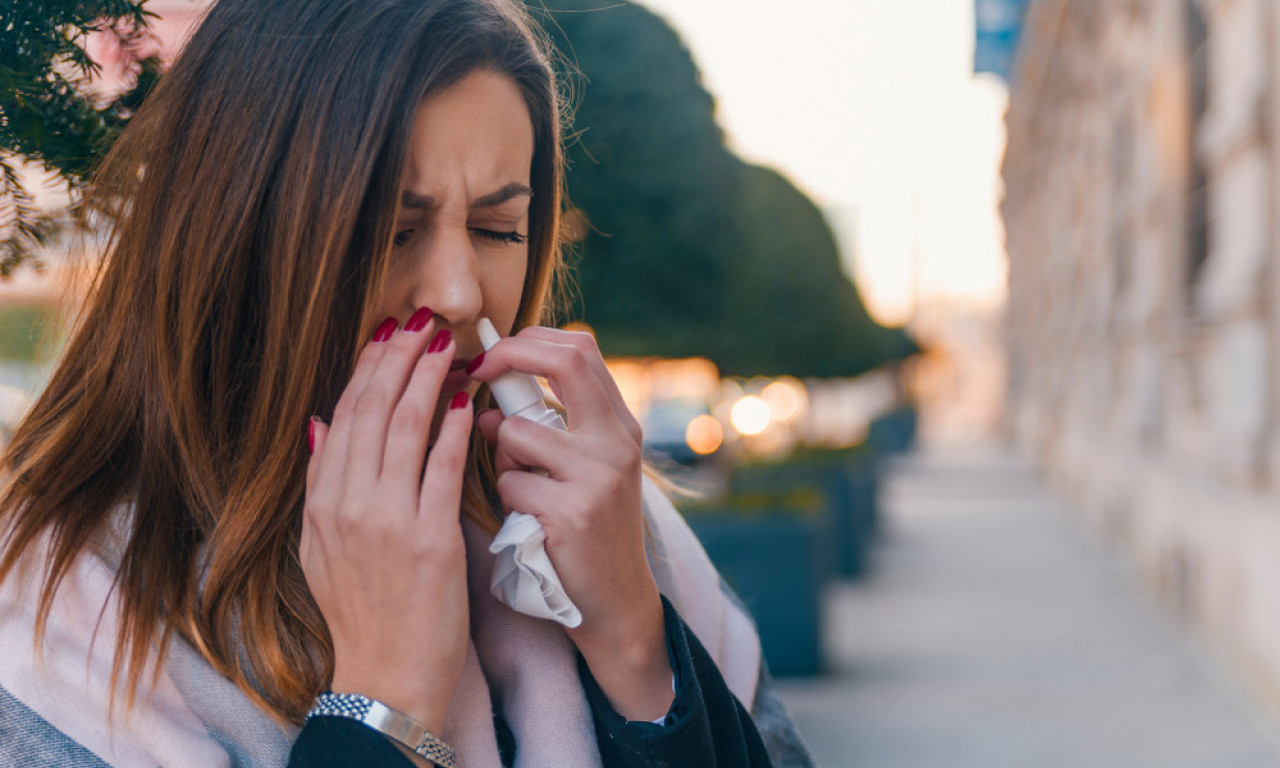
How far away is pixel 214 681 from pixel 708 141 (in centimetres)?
423

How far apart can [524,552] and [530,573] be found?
34 mm

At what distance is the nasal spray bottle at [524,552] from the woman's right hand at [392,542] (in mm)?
93

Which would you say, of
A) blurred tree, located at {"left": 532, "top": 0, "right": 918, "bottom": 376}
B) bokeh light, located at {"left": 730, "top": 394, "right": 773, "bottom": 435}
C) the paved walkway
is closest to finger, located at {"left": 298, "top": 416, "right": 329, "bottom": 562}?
blurred tree, located at {"left": 532, "top": 0, "right": 918, "bottom": 376}

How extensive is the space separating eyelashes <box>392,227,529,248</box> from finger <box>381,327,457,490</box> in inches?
7.3

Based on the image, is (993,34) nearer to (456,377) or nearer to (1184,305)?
(1184,305)

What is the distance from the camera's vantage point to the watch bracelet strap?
50.3 inches

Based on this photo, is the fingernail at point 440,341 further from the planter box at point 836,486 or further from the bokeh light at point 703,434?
the bokeh light at point 703,434

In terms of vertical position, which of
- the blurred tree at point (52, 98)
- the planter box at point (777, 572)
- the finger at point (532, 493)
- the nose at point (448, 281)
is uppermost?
the blurred tree at point (52, 98)

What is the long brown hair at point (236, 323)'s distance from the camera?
4.53 ft

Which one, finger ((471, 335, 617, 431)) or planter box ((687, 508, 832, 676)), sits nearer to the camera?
finger ((471, 335, 617, 431))

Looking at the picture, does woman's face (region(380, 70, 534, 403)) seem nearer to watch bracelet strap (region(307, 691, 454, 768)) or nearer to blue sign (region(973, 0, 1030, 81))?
watch bracelet strap (region(307, 691, 454, 768))

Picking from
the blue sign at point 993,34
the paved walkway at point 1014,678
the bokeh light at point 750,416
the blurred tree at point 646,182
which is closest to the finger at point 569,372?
the blurred tree at point 646,182

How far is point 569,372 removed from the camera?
1.39 m

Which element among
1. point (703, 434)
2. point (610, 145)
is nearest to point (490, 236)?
point (610, 145)
